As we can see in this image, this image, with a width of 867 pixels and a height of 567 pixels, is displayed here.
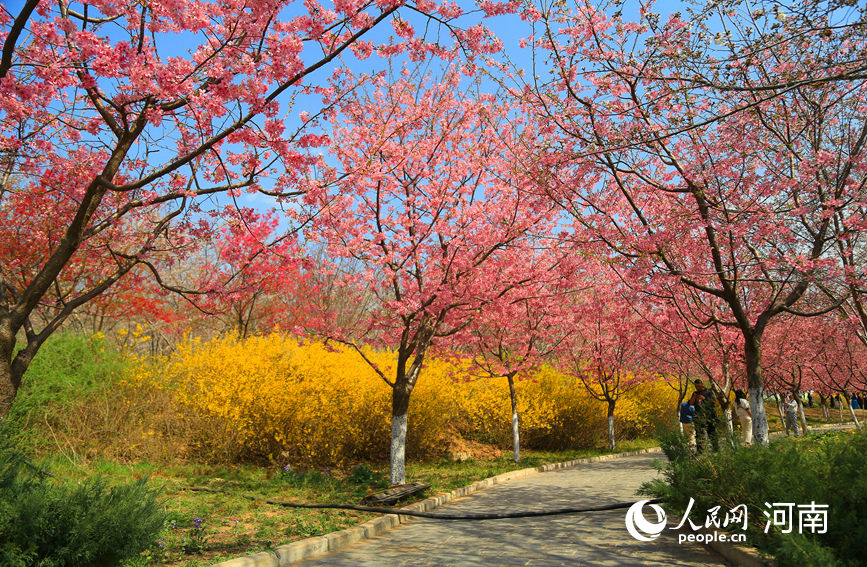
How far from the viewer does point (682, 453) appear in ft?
27.3

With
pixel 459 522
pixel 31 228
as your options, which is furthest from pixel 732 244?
pixel 31 228

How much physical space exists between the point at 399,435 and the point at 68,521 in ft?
23.5

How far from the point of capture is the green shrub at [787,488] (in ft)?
13.3

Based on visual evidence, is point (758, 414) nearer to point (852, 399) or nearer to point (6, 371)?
point (6, 371)

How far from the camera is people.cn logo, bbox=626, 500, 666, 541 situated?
702 centimetres

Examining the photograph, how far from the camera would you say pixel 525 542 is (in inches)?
270

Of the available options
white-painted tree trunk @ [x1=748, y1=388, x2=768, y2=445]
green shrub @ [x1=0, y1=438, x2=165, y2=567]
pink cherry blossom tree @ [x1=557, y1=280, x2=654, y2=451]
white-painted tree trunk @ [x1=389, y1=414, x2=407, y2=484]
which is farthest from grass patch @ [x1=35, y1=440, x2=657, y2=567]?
pink cherry blossom tree @ [x1=557, y1=280, x2=654, y2=451]

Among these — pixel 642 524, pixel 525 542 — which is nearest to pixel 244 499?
pixel 525 542

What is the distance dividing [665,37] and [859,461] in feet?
21.2

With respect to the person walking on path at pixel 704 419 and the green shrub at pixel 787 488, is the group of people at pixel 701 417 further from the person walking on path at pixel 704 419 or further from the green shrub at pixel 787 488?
the green shrub at pixel 787 488

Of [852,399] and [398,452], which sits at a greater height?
[398,452]

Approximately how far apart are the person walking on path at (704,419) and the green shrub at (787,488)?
0.53 meters

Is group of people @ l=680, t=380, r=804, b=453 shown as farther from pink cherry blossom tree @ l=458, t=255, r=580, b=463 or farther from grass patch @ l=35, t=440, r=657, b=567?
grass patch @ l=35, t=440, r=657, b=567

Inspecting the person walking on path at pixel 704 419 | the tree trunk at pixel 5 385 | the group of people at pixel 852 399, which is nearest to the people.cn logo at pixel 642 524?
the person walking on path at pixel 704 419
